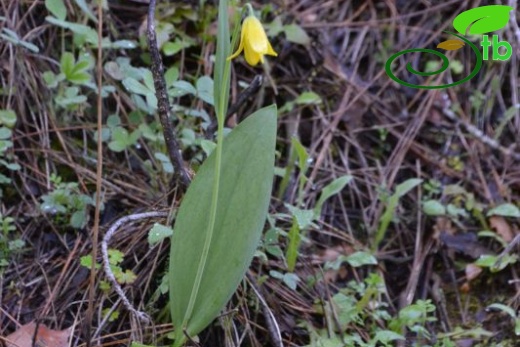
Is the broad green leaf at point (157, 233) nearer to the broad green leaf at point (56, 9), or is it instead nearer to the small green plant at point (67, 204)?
the small green plant at point (67, 204)

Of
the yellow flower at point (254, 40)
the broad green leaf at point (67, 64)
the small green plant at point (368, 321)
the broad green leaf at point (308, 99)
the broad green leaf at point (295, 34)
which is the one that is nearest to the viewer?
the yellow flower at point (254, 40)

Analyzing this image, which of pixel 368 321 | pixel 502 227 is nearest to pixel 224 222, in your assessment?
pixel 368 321

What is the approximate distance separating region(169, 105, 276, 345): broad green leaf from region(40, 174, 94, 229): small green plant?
497 mm

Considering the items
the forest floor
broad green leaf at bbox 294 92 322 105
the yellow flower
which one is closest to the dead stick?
the forest floor

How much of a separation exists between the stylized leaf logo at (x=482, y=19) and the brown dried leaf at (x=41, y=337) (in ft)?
5.99

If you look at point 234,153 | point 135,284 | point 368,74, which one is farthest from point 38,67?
Result: point 368,74

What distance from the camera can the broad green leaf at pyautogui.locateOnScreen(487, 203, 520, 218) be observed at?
2256 millimetres

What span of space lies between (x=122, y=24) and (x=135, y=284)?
3.57 feet

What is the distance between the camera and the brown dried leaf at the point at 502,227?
7.39 feet

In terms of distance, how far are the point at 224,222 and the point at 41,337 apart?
51 cm

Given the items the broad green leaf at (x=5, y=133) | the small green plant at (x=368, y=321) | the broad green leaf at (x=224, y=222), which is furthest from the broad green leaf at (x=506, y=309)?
the broad green leaf at (x=5, y=133)

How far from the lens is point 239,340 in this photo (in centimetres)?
171

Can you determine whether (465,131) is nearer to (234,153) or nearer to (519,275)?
(519,275)

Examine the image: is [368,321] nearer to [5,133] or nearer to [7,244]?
[7,244]
